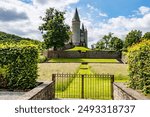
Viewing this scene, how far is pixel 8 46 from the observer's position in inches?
543

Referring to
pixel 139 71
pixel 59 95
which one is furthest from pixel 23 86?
pixel 139 71

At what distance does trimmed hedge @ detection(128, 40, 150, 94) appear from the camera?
10.6 meters

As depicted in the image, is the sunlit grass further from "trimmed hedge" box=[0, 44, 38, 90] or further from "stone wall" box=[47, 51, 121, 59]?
"stone wall" box=[47, 51, 121, 59]

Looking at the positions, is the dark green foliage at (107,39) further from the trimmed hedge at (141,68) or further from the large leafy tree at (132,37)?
the trimmed hedge at (141,68)

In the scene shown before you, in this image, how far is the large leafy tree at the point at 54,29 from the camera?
65.3m

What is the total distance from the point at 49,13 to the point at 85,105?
6294 centimetres

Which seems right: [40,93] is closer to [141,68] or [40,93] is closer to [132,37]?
[141,68]

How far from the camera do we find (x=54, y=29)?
6588 centimetres

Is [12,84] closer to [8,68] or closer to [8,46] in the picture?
[8,68]

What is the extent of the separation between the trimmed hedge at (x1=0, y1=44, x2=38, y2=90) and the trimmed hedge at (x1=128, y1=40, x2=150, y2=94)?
449 cm

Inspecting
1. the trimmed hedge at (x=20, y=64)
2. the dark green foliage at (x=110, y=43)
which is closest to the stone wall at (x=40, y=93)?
the trimmed hedge at (x=20, y=64)

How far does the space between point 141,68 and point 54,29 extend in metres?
55.5

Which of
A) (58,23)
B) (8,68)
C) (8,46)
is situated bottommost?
(8,68)


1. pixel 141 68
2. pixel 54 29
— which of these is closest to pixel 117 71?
pixel 141 68
